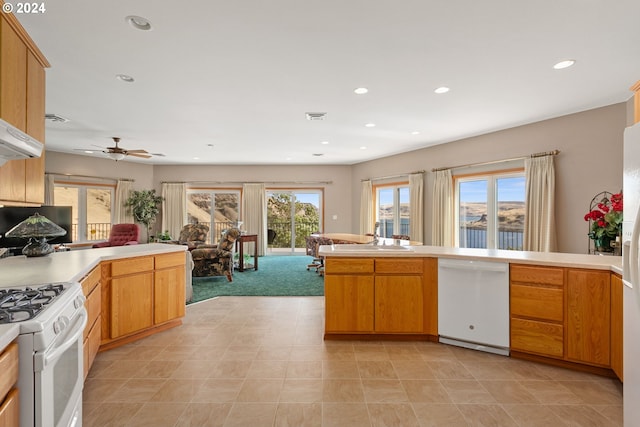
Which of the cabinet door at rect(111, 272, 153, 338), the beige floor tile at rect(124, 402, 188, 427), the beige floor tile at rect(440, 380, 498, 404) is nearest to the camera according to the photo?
the beige floor tile at rect(124, 402, 188, 427)

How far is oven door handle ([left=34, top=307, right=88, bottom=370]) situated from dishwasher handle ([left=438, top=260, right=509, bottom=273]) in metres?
2.59

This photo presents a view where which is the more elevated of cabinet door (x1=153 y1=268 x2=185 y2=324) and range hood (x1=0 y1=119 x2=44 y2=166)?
range hood (x1=0 y1=119 x2=44 y2=166)

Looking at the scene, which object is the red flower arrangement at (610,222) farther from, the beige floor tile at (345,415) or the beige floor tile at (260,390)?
the beige floor tile at (260,390)

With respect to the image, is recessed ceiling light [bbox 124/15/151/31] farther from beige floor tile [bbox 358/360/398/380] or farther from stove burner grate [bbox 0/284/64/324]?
beige floor tile [bbox 358/360/398/380]

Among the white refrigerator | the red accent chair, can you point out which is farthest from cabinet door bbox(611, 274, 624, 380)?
the red accent chair

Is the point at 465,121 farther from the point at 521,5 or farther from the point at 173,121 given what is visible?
the point at 173,121

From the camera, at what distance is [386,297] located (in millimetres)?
2867

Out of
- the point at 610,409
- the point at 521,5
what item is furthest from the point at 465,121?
the point at 610,409

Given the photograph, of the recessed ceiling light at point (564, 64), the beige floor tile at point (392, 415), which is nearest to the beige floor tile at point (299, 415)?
the beige floor tile at point (392, 415)

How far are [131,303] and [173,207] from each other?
624 centimetres

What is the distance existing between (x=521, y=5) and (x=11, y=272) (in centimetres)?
378

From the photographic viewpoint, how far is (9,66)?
1.87 metres

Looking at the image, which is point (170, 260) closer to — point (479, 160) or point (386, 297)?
point (386, 297)

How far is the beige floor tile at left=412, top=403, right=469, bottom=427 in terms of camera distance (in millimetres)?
1762
